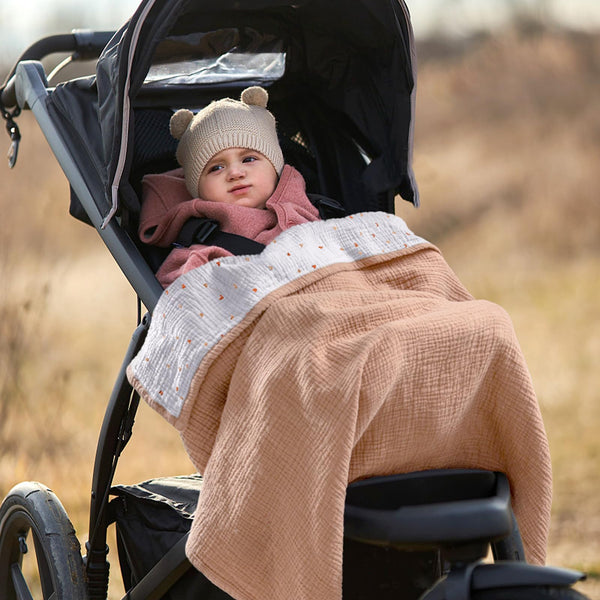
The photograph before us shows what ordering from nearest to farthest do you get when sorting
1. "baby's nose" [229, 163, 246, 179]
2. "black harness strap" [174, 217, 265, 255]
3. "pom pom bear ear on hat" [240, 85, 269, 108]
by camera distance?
1. "black harness strap" [174, 217, 265, 255]
2. "baby's nose" [229, 163, 246, 179]
3. "pom pom bear ear on hat" [240, 85, 269, 108]

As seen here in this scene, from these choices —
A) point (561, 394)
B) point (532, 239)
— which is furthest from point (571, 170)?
point (561, 394)

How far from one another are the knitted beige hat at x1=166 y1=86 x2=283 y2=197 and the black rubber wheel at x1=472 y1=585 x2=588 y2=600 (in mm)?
1014

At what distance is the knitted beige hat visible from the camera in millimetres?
1943

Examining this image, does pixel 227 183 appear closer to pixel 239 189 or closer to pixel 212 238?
pixel 239 189

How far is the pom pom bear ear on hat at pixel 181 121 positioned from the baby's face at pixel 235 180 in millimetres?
129

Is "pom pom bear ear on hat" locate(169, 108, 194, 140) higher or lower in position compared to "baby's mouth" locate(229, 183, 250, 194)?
higher

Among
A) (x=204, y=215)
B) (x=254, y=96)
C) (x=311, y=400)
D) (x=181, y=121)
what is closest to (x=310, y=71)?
(x=254, y=96)

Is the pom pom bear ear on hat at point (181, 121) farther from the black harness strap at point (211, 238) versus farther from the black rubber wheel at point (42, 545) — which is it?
the black rubber wheel at point (42, 545)

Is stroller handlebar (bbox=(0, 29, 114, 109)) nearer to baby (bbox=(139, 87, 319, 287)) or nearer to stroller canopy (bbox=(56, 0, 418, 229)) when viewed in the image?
stroller canopy (bbox=(56, 0, 418, 229))

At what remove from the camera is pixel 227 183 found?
1.94 meters

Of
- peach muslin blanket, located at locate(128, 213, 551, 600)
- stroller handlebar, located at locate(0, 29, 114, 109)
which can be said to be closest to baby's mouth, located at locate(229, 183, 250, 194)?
peach muslin blanket, located at locate(128, 213, 551, 600)

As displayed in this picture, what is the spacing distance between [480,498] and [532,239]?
3638mm

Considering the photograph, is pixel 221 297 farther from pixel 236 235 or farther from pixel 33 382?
pixel 33 382


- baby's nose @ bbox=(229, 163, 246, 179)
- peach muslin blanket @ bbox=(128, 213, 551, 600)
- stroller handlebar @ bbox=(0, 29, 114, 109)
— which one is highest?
stroller handlebar @ bbox=(0, 29, 114, 109)
